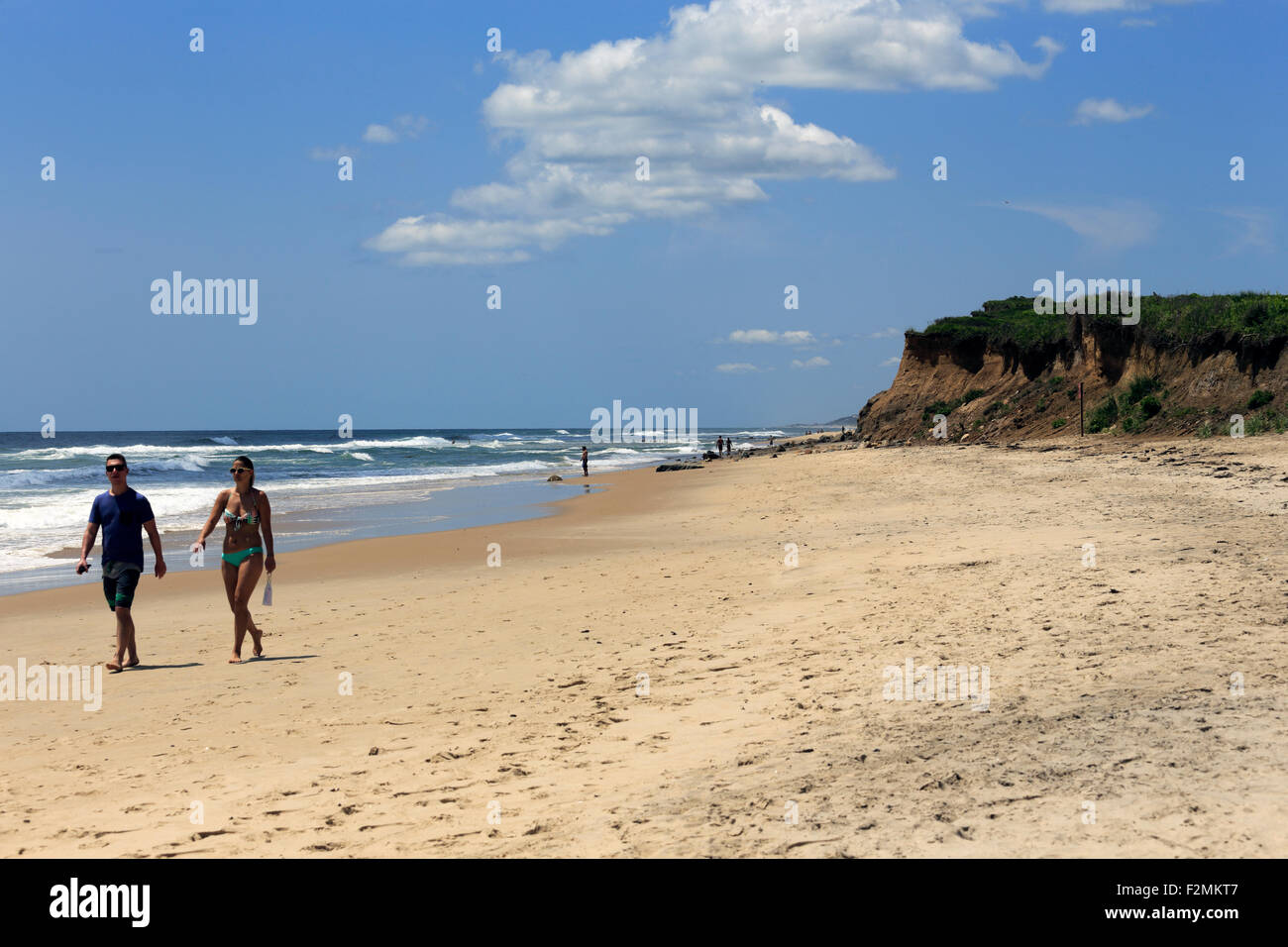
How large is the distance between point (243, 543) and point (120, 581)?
3.56 ft

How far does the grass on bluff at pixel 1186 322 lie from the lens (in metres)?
27.5

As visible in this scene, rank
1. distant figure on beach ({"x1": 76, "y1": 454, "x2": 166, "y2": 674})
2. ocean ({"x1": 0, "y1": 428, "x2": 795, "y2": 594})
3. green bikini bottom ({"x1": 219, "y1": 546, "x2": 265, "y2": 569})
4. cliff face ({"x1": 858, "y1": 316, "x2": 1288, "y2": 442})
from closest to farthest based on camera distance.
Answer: distant figure on beach ({"x1": 76, "y1": 454, "x2": 166, "y2": 674}) < green bikini bottom ({"x1": 219, "y1": 546, "x2": 265, "y2": 569}) < ocean ({"x1": 0, "y1": 428, "x2": 795, "y2": 594}) < cliff face ({"x1": 858, "y1": 316, "x2": 1288, "y2": 442})

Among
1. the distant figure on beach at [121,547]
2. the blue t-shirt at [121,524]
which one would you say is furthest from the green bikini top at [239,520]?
the blue t-shirt at [121,524]

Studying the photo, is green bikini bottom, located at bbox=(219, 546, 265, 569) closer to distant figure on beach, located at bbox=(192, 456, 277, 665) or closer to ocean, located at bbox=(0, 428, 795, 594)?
distant figure on beach, located at bbox=(192, 456, 277, 665)

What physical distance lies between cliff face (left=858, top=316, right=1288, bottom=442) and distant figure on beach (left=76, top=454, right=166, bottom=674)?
24707mm

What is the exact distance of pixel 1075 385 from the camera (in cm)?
3434

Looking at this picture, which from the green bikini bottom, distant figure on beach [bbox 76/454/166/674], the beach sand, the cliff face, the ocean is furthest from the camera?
the cliff face

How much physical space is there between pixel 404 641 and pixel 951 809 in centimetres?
618

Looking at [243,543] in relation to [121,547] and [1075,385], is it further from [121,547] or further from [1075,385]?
[1075,385]

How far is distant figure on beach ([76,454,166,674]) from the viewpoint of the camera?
8.62 m

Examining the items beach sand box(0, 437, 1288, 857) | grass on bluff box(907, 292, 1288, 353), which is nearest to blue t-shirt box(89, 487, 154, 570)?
beach sand box(0, 437, 1288, 857)

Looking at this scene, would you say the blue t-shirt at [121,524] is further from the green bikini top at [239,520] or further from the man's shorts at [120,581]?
the green bikini top at [239,520]

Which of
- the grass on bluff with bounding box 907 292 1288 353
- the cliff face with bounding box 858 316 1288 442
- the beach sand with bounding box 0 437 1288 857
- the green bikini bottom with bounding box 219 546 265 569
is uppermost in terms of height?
the grass on bluff with bounding box 907 292 1288 353

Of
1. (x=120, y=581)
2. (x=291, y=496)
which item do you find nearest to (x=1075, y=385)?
(x=291, y=496)
